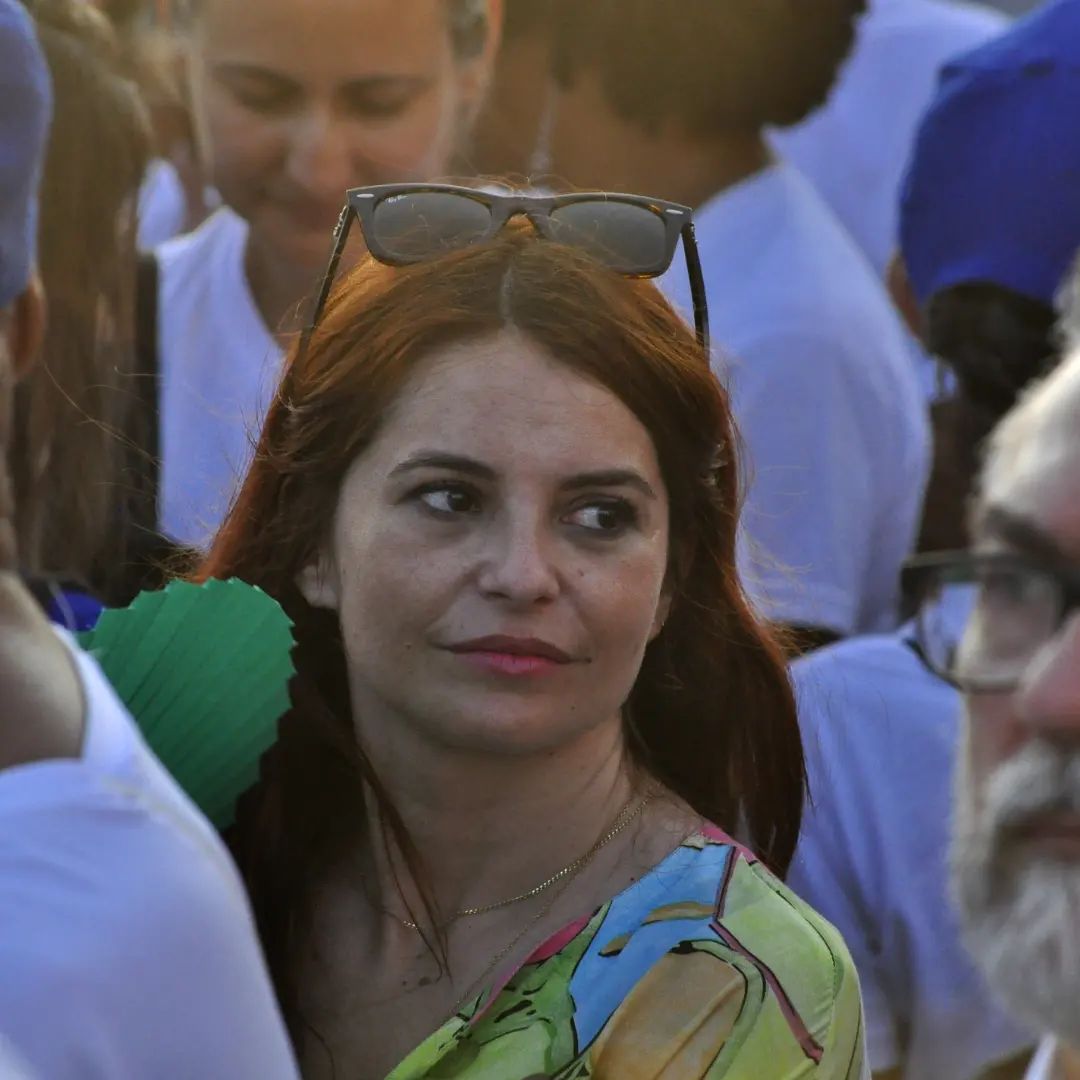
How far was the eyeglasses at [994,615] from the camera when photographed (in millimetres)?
1534

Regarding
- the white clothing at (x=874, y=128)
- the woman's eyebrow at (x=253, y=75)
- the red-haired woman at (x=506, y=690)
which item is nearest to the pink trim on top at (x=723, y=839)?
the red-haired woman at (x=506, y=690)

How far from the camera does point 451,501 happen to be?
2.08 m

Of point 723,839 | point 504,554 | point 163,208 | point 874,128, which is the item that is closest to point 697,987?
point 723,839

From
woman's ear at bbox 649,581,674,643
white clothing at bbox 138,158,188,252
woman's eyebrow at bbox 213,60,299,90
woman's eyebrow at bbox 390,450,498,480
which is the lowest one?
woman's ear at bbox 649,581,674,643

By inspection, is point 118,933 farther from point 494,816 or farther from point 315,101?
point 315,101

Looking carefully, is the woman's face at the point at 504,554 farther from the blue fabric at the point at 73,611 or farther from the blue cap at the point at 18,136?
the blue cap at the point at 18,136

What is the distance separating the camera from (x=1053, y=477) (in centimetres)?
157

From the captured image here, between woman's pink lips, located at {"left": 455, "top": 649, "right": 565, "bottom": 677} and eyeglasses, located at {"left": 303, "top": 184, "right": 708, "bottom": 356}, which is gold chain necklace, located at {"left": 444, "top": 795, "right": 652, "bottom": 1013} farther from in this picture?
eyeglasses, located at {"left": 303, "top": 184, "right": 708, "bottom": 356}

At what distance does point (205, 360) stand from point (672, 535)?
1.18 metres

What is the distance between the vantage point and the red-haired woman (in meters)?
1.92

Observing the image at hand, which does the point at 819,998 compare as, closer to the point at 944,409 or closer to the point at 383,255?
the point at 383,255

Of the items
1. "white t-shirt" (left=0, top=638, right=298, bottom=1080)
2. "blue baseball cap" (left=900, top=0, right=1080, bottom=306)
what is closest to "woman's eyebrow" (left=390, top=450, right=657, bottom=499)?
"blue baseball cap" (left=900, top=0, right=1080, bottom=306)

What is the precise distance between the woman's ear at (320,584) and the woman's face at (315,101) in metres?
1.07

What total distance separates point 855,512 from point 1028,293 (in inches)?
20.1
